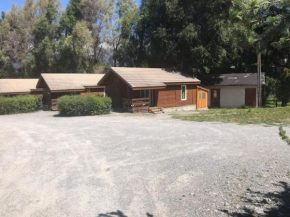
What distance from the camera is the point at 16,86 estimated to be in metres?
32.5

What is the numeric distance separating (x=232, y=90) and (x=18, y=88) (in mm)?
22899

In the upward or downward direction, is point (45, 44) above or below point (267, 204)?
above

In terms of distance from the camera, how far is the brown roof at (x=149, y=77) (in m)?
25.2

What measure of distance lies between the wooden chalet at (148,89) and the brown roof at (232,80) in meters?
4.44

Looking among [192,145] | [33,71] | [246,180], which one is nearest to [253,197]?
[246,180]

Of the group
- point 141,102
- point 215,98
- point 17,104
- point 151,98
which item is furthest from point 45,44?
point 215,98

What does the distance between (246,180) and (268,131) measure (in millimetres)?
7406

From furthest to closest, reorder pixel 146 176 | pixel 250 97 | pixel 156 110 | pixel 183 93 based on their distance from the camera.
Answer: pixel 250 97
pixel 183 93
pixel 156 110
pixel 146 176

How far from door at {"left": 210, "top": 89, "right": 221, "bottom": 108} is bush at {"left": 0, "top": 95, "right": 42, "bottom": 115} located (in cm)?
1922

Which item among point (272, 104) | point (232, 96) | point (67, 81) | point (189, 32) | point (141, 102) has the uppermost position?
point (189, 32)

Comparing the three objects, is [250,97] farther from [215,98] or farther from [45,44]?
[45,44]

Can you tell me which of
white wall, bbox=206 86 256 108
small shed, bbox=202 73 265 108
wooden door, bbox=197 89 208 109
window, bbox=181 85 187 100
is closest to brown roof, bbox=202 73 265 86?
small shed, bbox=202 73 265 108

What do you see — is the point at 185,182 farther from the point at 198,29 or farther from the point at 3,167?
the point at 198,29

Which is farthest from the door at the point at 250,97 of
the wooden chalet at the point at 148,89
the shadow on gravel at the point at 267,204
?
the shadow on gravel at the point at 267,204
